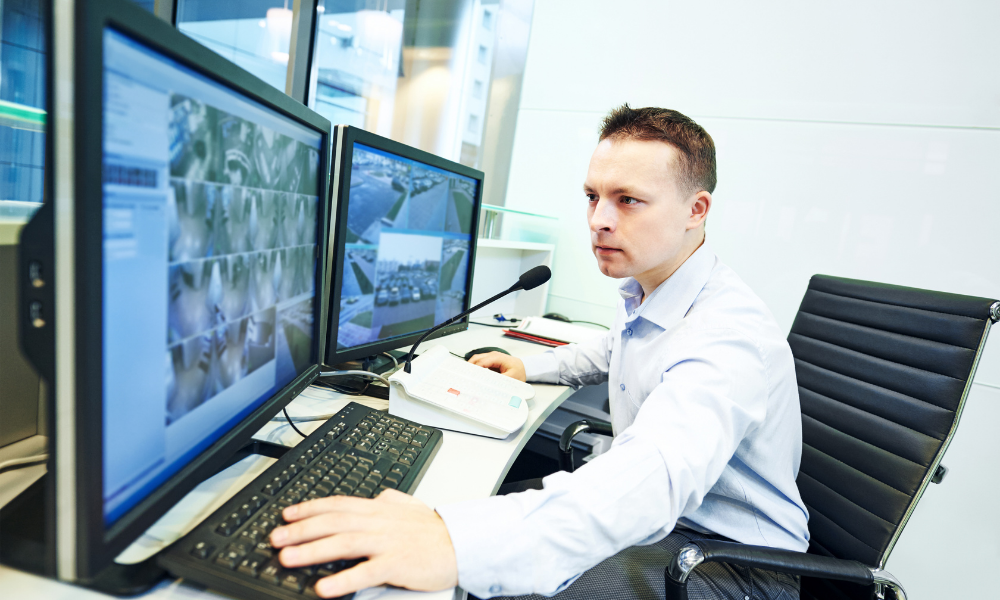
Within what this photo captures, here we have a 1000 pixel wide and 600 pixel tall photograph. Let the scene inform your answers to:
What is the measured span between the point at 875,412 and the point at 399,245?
102 centimetres

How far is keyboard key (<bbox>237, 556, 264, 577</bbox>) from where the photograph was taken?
443mm

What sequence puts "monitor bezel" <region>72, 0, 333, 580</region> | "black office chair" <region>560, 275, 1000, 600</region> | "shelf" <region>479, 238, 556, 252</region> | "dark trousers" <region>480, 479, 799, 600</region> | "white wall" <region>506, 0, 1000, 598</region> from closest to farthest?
"monitor bezel" <region>72, 0, 333, 580</region> < "dark trousers" <region>480, 479, 799, 600</region> < "black office chair" <region>560, 275, 1000, 600</region> < "white wall" <region>506, 0, 1000, 598</region> < "shelf" <region>479, 238, 556, 252</region>

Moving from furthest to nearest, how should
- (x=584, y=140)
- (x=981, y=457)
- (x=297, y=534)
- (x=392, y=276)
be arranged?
(x=584, y=140) → (x=981, y=457) → (x=392, y=276) → (x=297, y=534)

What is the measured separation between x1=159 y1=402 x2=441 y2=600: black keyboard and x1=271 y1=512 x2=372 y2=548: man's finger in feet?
0.05

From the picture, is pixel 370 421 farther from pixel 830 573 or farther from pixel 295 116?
pixel 830 573

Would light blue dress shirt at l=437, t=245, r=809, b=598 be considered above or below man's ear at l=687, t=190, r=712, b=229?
below

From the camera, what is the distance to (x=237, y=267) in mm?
566

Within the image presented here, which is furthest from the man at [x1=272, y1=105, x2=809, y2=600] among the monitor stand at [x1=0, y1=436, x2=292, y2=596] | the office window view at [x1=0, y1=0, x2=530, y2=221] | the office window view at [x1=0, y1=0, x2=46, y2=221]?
the office window view at [x1=0, y1=0, x2=530, y2=221]

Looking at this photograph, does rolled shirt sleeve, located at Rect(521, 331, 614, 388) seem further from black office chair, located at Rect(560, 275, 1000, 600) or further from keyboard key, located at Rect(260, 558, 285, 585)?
keyboard key, located at Rect(260, 558, 285, 585)

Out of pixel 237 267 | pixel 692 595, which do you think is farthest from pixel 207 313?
pixel 692 595

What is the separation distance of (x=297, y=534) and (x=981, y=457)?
7.16 ft

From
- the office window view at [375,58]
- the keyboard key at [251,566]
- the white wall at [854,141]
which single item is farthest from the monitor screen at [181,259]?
the white wall at [854,141]

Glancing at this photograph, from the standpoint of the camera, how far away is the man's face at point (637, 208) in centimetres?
98

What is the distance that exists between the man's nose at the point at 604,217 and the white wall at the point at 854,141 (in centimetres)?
123
